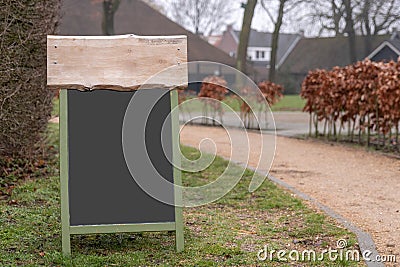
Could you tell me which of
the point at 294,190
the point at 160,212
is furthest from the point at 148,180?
the point at 294,190

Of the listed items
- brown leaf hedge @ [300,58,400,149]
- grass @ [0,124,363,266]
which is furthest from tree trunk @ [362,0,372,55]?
grass @ [0,124,363,266]

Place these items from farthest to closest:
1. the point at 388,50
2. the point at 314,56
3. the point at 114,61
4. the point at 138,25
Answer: the point at 314,56 → the point at 388,50 → the point at 138,25 → the point at 114,61

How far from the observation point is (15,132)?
8414 mm

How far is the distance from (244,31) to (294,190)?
→ 1772 centimetres

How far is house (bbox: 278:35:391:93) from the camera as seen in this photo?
156 ft

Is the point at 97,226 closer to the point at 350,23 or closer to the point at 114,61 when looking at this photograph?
the point at 114,61

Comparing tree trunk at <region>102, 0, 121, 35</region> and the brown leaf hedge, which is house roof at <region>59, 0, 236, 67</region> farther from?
the brown leaf hedge

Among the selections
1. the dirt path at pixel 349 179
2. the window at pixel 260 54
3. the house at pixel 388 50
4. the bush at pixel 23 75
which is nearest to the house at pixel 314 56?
the house at pixel 388 50

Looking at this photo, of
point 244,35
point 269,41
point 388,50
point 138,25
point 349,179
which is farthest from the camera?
point 269,41

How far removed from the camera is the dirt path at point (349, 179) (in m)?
6.39

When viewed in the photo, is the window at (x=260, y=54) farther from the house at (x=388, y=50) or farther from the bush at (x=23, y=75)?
the bush at (x=23, y=75)

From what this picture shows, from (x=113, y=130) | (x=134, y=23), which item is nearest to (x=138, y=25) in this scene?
(x=134, y=23)

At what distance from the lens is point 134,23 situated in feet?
138

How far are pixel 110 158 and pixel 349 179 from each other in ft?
15.7
